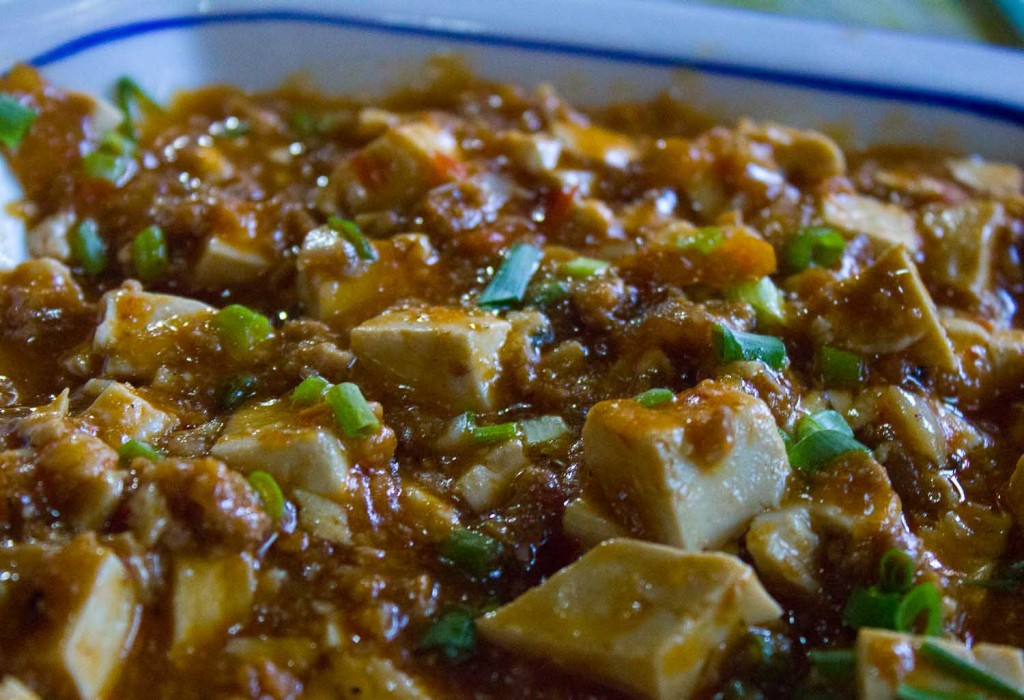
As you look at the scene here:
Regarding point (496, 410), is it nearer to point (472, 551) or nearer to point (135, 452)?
point (472, 551)

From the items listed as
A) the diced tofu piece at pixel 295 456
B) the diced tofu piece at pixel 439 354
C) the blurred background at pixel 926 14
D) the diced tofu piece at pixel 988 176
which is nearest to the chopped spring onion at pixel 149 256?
the diced tofu piece at pixel 439 354

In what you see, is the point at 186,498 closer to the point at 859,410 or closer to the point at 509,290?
the point at 509,290

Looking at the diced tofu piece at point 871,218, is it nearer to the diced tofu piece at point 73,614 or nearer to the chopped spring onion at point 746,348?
the chopped spring onion at point 746,348

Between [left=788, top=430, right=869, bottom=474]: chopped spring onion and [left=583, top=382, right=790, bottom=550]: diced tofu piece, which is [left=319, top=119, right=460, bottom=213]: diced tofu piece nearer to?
[left=583, top=382, right=790, bottom=550]: diced tofu piece

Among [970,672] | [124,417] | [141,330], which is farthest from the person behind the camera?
[141,330]

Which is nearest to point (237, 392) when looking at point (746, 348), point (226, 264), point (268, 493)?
point (268, 493)

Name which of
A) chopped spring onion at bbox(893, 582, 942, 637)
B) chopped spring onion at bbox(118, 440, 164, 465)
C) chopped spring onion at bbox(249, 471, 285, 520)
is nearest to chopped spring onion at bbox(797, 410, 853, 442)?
chopped spring onion at bbox(893, 582, 942, 637)
